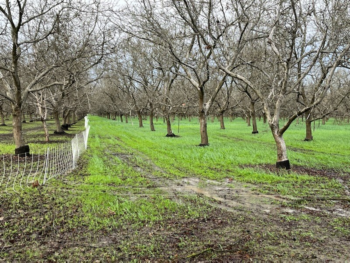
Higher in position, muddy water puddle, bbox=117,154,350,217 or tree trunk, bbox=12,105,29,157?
tree trunk, bbox=12,105,29,157

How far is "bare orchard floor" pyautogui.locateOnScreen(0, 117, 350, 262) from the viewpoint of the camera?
398 centimetres

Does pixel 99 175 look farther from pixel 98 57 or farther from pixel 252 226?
pixel 98 57

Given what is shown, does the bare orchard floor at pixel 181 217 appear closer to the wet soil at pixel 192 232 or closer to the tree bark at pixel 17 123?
the wet soil at pixel 192 232

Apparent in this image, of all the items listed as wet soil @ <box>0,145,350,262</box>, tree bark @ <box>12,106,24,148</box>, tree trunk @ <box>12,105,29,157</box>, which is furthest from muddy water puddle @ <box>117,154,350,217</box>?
tree bark @ <box>12,106,24,148</box>

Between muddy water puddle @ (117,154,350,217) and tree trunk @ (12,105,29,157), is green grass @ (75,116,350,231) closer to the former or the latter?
muddy water puddle @ (117,154,350,217)

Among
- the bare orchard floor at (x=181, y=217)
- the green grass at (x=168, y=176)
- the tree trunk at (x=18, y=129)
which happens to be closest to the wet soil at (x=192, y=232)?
the bare orchard floor at (x=181, y=217)

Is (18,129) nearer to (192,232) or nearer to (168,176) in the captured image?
(168,176)

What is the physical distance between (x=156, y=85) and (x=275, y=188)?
2540 cm

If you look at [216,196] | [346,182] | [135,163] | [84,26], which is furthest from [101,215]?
[84,26]

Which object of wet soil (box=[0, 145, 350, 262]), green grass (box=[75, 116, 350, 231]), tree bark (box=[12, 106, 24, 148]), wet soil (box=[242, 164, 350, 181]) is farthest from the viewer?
tree bark (box=[12, 106, 24, 148])

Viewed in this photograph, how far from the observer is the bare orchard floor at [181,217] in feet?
13.1

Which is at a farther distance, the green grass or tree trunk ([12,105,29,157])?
tree trunk ([12,105,29,157])

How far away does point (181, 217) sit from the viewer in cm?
532

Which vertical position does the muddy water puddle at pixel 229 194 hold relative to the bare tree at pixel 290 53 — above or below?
below
